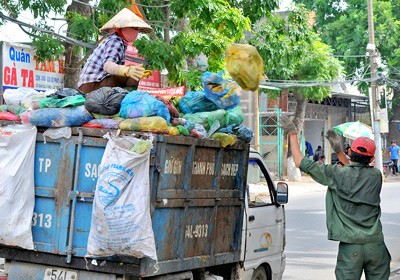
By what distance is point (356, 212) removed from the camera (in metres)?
6.00

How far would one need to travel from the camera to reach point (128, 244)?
5.38 m

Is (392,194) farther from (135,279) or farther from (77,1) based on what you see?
(135,279)

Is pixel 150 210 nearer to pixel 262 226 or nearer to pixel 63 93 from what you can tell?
pixel 63 93

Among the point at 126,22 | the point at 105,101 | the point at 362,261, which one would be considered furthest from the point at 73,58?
the point at 362,261

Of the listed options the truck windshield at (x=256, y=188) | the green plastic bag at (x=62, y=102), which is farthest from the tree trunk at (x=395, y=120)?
the green plastic bag at (x=62, y=102)

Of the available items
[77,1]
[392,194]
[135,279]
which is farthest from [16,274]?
[392,194]

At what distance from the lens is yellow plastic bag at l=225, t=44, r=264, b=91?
636 cm

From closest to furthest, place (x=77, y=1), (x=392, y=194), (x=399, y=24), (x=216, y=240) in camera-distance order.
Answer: (x=216, y=240), (x=77, y=1), (x=392, y=194), (x=399, y=24)

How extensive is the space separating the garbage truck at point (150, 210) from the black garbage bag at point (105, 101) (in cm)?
22

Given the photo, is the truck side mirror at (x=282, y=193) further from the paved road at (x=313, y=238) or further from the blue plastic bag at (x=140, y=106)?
the paved road at (x=313, y=238)

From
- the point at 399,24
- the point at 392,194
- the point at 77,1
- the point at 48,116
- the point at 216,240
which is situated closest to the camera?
the point at 48,116

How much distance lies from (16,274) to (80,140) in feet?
4.03

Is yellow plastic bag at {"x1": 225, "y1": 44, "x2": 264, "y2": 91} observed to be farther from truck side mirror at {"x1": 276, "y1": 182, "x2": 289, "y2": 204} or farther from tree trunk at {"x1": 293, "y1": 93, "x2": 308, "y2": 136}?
tree trunk at {"x1": 293, "y1": 93, "x2": 308, "y2": 136}

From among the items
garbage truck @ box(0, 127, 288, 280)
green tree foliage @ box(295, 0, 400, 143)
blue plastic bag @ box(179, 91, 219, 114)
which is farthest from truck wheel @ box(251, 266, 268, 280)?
green tree foliage @ box(295, 0, 400, 143)
